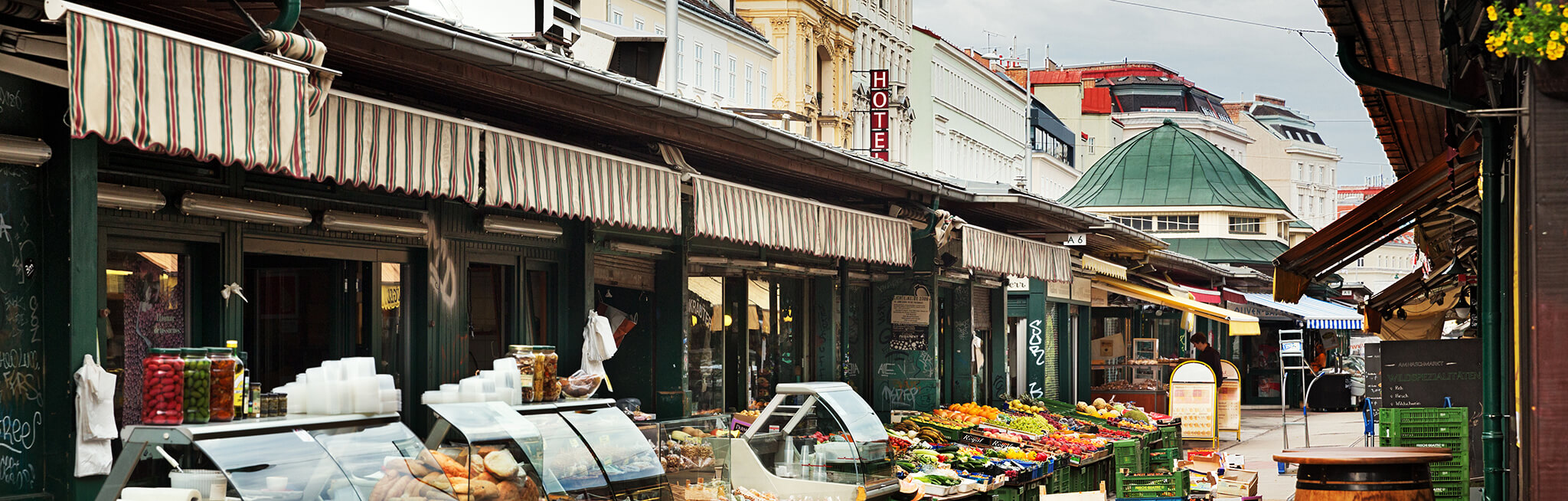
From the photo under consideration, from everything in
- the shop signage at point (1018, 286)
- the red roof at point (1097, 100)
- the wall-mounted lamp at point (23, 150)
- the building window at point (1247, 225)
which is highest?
the red roof at point (1097, 100)

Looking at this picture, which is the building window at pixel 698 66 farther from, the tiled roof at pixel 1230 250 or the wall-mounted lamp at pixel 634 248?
the wall-mounted lamp at pixel 634 248

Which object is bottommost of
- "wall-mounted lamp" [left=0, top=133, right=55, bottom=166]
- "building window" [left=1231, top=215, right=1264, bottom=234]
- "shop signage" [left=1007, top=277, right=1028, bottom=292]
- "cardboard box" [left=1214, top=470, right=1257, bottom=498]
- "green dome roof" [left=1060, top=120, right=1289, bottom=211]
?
"cardboard box" [left=1214, top=470, right=1257, bottom=498]

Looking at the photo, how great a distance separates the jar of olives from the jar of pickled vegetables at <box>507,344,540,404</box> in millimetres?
2543

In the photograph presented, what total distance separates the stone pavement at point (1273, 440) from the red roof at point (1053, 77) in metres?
46.1

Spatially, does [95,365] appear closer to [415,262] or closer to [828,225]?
[415,262]

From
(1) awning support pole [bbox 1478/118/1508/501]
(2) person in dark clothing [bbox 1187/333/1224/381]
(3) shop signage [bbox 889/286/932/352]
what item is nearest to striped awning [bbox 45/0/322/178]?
(1) awning support pole [bbox 1478/118/1508/501]

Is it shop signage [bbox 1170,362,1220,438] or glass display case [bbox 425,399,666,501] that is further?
shop signage [bbox 1170,362,1220,438]

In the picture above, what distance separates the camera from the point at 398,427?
6.51 metres

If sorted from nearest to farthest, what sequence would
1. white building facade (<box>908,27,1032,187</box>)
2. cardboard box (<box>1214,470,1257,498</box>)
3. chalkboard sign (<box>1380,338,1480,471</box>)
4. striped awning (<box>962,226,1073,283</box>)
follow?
chalkboard sign (<box>1380,338,1480,471</box>), striped awning (<box>962,226,1073,283</box>), cardboard box (<box>1214,470,1257,498</box>), white building facade (<box>908,27,1032,187</box>)

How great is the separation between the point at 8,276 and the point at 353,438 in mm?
1455

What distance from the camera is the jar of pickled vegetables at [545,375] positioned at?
8406 mm

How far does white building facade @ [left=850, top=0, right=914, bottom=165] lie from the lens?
51.0 meters

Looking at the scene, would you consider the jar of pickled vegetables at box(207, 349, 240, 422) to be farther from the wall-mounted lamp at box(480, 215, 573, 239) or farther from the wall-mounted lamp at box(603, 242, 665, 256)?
the wall-mounted lamp at box(603, 242, 665, 256)

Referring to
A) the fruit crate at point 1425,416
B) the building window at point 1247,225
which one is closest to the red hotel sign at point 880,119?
the building window at point 1247,225
